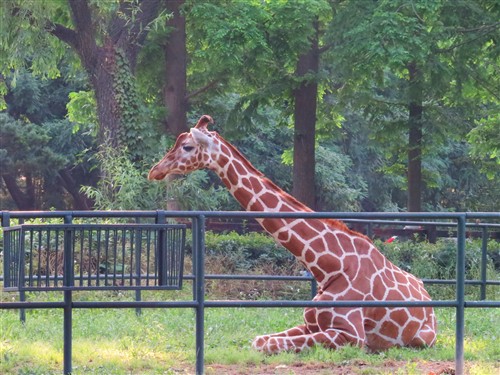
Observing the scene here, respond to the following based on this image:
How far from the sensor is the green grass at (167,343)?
791 cm

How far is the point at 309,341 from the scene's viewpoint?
28.1ft

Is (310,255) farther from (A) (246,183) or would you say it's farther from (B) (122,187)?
(B) (122,187)

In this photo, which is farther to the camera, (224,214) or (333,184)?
(333,184)

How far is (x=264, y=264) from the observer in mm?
18469

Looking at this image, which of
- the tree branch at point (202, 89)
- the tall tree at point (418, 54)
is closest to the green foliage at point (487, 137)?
the tall tree at point (418, 54)

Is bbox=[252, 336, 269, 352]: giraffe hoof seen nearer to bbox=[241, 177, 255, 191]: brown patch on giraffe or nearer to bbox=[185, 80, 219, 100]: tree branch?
bbox=[241, 177, 255, 191]: brown patch on giraffe

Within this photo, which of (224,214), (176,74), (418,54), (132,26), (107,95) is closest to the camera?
(224,214)

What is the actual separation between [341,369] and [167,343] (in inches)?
74.9

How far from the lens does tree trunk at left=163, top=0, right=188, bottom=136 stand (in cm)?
2452

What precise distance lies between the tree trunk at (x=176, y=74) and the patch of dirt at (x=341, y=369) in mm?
17071

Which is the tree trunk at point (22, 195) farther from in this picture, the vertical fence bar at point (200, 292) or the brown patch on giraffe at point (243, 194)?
the vertical fence bar at point (200, 292)

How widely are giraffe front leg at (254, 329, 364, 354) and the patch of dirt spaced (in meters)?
0.47

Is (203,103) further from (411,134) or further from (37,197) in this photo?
(37,197)

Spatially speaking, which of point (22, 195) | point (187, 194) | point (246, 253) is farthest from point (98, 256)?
point (22, 195)
